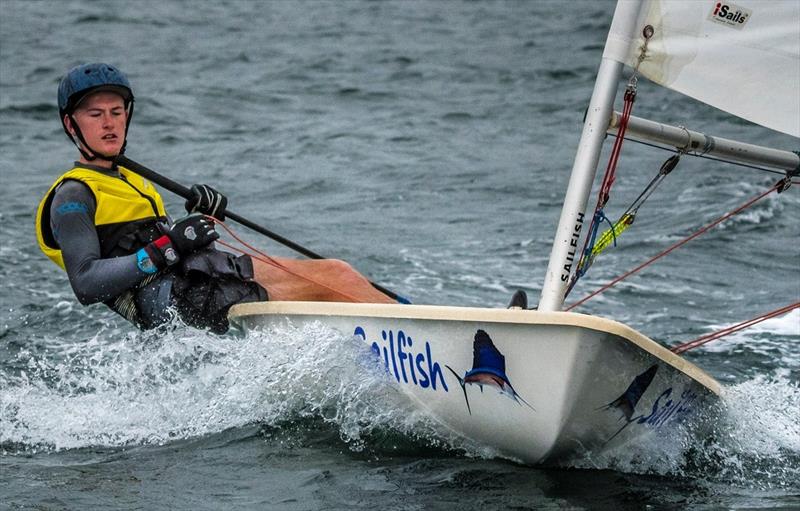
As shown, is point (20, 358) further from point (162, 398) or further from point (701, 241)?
point (701, 241)

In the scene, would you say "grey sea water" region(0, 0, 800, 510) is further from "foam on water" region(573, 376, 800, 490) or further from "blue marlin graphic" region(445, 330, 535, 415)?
"blue marlin graphic" region(445, 330, 535, 415)

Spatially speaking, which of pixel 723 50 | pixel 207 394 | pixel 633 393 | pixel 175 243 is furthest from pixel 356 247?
pixel 633 393

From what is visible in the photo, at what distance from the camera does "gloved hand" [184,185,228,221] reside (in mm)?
4797

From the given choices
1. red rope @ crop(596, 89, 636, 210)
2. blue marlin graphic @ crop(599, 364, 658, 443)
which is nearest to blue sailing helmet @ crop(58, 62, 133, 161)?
red rope @ crop(596, 89, 636, 210)

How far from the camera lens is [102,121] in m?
4.70

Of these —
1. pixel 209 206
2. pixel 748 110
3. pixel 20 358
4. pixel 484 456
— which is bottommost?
pixel 20 358

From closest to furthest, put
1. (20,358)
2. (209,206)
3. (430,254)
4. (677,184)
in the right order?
(209,206) → (20,358) → (430,254) → (677,184)

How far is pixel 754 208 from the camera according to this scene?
9250 mm

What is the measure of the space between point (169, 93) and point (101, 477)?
982 centimetres

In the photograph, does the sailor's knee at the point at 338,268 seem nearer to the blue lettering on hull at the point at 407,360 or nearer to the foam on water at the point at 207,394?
the foam on water at the point at 207,394

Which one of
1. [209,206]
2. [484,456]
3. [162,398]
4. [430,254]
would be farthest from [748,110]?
[430,254]

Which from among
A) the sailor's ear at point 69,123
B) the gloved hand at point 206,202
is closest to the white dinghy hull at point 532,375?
the gloved hand at point 206,202

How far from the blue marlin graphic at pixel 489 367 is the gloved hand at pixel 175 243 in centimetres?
123

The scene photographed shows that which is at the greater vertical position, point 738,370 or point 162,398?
point 738,370
